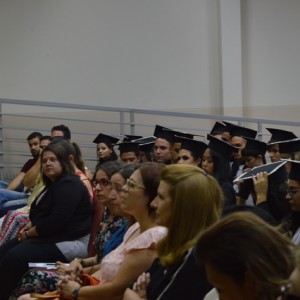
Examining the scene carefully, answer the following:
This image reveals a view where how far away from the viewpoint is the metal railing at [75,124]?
35.6 ft

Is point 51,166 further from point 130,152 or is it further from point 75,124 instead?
point 75,124

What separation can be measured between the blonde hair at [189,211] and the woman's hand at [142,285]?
204 millimetres

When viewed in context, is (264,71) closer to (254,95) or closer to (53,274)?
(254,95)

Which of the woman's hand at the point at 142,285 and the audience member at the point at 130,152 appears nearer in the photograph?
the woman's hand at the point at 142,285

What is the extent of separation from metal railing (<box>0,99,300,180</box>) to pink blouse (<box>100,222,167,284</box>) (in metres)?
6.64

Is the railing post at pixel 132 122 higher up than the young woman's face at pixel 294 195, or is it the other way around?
A: the railing post at pixel 132 122

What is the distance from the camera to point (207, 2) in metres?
11.1

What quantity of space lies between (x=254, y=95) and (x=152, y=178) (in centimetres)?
755

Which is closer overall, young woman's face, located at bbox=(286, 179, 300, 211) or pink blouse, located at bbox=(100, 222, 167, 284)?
pink blouse, located at bbox=(100, 222, 167, 284)

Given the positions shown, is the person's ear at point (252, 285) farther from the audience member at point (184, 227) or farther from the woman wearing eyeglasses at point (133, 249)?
the woman wearing eyeglasses at point (133, 249)

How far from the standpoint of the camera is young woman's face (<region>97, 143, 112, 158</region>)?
8070 mm

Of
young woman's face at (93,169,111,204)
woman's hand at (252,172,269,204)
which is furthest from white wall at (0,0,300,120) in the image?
woman's hand at (252,172,269,204)

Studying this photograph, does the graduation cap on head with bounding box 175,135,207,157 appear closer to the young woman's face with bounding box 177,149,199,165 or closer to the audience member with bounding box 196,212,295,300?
the young woman's face with bounding box 177,149,199,165

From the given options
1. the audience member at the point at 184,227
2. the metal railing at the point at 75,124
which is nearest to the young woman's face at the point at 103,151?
the metal railing at the point at 75,124
